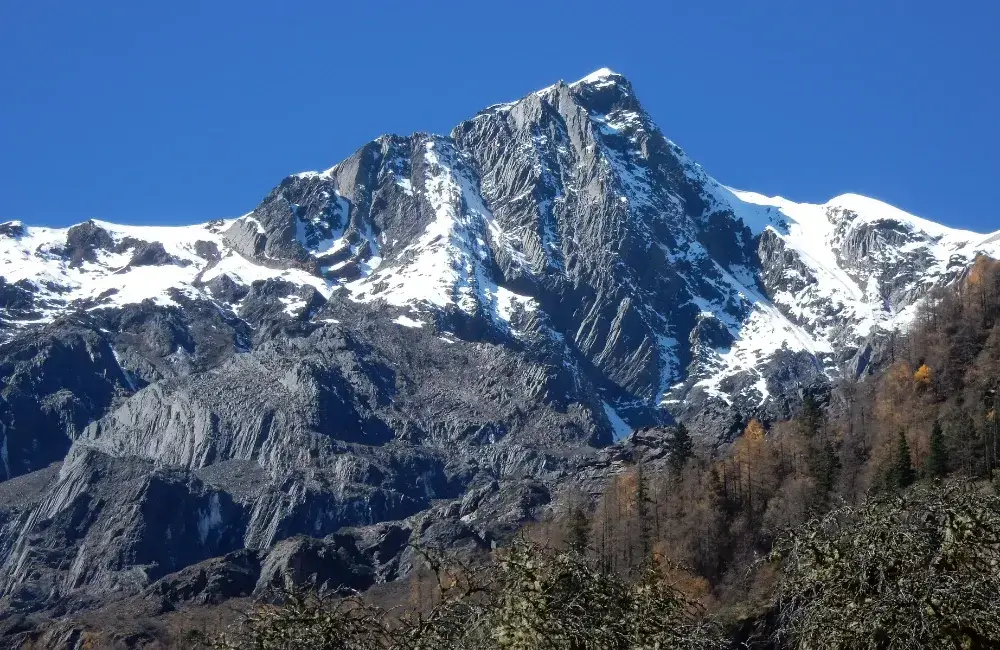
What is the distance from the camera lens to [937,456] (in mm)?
103812

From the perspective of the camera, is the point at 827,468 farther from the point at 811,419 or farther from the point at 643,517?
the point at 811,419

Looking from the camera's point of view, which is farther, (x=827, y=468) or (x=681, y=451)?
(x=681, y=451)

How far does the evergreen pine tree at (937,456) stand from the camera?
102375mm

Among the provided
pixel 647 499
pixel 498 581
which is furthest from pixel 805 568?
pixel 647 499

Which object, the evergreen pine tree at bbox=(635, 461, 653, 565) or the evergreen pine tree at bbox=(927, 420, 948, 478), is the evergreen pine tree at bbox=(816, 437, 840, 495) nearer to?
the evergreen pine tree at bbox=(927, 420, 948, 478)

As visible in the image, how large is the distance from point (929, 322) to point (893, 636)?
14519 cm

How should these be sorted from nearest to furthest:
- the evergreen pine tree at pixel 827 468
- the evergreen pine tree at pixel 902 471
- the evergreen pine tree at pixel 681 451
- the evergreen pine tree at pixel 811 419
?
the evergreen pine tree at pixel 902 471
the evergreen pine tree at pixel 827 468
the evergreen pine tree at pixel 811 419
the evergreen pine tree at pixel 681 451

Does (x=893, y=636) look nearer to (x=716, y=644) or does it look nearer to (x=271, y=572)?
(x=716, y=644)

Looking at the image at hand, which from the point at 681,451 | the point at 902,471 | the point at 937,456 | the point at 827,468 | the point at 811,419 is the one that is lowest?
the point at 902,471

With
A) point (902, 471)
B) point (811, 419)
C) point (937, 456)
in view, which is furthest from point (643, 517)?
point (937, 456)

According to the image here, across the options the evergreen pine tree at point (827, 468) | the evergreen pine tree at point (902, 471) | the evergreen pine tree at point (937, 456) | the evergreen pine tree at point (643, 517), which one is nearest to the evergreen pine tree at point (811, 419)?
the evergreen pine tree at point (827, 468)

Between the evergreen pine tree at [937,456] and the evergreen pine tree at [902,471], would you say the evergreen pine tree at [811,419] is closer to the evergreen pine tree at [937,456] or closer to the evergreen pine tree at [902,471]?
the evergreen pine tree at [902,471]

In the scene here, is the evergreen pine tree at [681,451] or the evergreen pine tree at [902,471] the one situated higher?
the evergreen pine tree at [681,451]

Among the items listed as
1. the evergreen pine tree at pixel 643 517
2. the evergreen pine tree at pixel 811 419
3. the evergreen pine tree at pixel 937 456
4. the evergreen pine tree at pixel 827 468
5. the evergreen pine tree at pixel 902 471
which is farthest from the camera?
the evergreen pine tree at pixel 811 419
